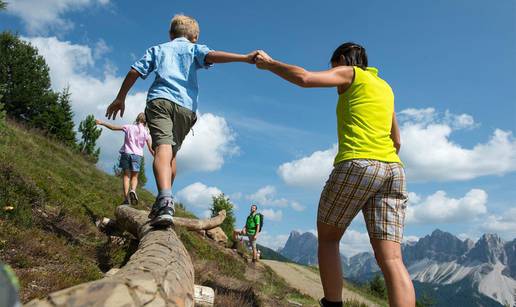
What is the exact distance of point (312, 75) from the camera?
126 inches

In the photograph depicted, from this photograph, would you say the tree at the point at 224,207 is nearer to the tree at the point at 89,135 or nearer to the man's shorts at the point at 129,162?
the tree at the point at 89,135

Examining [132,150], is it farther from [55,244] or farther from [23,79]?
[23,79]

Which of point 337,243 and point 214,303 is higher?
point 337,243

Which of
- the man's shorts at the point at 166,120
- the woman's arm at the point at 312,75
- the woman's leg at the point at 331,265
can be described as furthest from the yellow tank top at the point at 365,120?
the man's shorts at the point at 166,120

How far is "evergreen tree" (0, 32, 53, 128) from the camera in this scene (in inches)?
1346

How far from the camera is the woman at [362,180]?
3.13 metres

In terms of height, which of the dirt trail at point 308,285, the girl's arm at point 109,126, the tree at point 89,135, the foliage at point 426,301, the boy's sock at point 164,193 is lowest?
the foliage at point 426,301

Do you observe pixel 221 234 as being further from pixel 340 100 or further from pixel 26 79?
pixel 26 79

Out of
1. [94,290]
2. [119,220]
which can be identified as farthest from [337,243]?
[119,220]

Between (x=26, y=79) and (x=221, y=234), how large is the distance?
96.3 ft

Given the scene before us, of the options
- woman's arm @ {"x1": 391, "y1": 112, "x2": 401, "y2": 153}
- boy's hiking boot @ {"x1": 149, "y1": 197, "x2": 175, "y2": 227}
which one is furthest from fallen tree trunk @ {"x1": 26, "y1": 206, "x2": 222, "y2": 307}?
woman's arm @ {"x1": 391, "y1": 112, "x2": 401, "y2": 153}

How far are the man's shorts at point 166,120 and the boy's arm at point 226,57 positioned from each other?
2.04 ft

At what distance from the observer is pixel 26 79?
116 feet

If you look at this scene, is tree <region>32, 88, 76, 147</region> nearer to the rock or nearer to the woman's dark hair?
the rock
